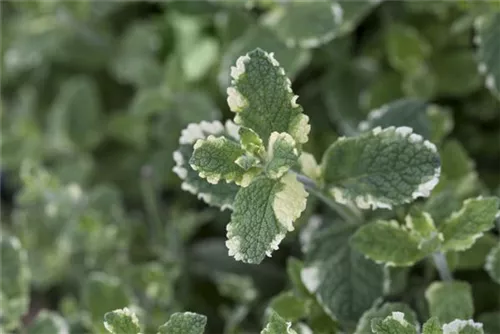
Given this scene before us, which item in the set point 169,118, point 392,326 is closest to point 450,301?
point 392,326

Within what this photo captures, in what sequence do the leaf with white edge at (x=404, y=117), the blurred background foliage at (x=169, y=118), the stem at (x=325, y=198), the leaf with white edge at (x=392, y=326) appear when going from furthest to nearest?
the blurred background foliage at (x=169, y=118)
the leaf with white edge at (x=404, y=117)
the stem at (x=325, y=198)
the leaf with white edge at (x=392, y=326)

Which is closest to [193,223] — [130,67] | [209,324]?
[209,324]

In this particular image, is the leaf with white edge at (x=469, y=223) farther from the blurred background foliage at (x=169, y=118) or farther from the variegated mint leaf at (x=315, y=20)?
the variegated mint leaf at (x=315, y=20)

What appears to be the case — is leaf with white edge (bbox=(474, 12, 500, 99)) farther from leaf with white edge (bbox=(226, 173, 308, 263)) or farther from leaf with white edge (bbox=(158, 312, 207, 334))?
leaf with white edge (bbox=(158, 312, 207, 334))

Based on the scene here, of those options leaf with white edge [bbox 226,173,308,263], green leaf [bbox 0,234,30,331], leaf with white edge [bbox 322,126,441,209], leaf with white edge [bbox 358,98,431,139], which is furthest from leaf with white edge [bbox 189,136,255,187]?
green leaf [bbox 0,234,30,331]

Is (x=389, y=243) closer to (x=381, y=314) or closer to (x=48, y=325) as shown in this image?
(x=381, y=314)

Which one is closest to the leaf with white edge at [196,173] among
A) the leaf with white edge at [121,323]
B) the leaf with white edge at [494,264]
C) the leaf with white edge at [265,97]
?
the leaf with white edge at [265,97]
